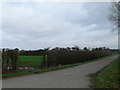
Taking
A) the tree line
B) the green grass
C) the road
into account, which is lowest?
the green grass

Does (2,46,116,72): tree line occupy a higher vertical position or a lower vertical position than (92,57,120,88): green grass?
higher

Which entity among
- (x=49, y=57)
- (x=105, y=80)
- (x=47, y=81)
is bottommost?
(x=105, y=80)

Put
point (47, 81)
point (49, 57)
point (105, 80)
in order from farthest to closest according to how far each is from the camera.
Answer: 1. point (49, 57)
2. point (105, 80)
3. point (47, 81)

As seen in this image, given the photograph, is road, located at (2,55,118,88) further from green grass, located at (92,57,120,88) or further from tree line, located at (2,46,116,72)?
tree line, located at (2,46,116,72)

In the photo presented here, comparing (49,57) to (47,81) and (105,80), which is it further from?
(47,81)

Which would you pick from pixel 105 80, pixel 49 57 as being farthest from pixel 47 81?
pixel 49 57

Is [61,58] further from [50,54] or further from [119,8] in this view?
[119,8]

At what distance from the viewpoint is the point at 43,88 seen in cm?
827

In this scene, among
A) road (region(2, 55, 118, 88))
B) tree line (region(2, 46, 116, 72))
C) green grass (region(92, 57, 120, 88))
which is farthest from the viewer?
tree line (region(2, 46, 116, 72))

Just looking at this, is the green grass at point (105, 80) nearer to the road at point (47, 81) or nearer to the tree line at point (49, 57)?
the road at point (47, 81)

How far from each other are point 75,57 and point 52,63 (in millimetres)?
10563

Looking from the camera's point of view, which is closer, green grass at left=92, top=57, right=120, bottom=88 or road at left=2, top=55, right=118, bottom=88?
road at left=2, top=55, right=118, bottom=88

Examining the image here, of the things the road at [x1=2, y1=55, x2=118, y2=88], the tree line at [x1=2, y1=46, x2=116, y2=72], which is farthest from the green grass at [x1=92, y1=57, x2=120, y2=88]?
the tree line at [x1=2, y1=46, x2=116, y2=72]

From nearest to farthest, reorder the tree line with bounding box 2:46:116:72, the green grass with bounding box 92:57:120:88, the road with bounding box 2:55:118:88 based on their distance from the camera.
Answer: the road with bounding box 2:55:118:88 → the green grass with bounding box 92:57:120:88 → the tree line with bounding box 2:46:116:72
